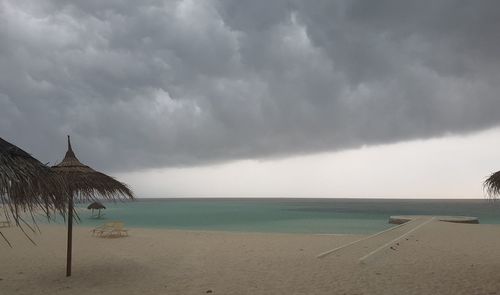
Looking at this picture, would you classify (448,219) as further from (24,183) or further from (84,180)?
(24,183)

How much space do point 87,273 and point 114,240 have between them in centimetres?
856

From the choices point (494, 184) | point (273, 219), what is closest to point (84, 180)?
point (494, 184)

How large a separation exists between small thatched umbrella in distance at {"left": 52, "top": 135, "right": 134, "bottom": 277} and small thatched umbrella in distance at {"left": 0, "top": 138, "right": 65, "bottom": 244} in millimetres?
998

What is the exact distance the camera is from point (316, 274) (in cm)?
969

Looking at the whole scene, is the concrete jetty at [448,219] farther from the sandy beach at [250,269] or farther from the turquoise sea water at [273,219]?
the sandy beach at [250,269]

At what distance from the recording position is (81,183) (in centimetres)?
891

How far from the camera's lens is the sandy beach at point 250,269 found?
8.27 metres

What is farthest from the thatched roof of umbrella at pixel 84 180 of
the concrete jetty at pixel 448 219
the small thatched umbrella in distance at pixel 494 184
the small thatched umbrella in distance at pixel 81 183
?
the concrete jetty at pixel 448 219

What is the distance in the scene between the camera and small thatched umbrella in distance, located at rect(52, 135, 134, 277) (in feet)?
28.5

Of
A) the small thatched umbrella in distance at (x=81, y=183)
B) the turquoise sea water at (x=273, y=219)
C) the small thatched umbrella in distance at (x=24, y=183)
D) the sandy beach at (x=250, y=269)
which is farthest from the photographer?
the turquoise sea water at (x=273, y=219)

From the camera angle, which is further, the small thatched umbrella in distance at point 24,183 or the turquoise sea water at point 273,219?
the turquoise sea water at point 273,219

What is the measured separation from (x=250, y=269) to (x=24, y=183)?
6.08 metres

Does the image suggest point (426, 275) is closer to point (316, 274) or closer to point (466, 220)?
point (316, 274)

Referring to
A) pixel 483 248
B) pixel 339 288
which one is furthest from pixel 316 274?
pixel 483 248
